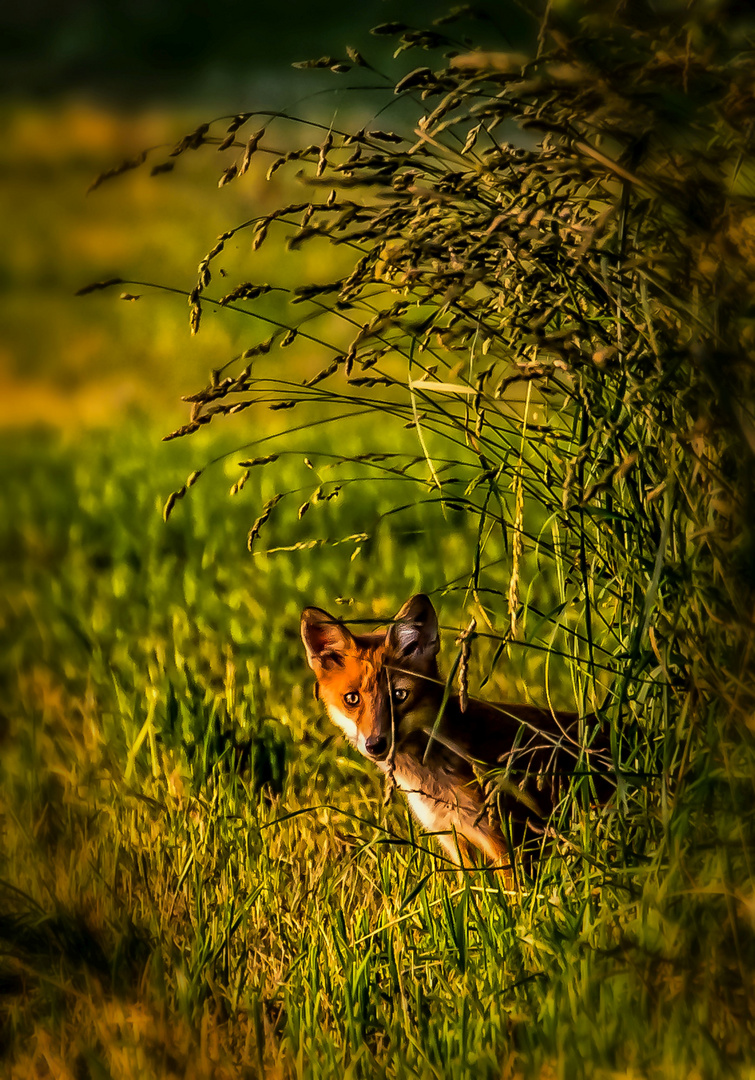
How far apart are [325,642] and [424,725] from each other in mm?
377

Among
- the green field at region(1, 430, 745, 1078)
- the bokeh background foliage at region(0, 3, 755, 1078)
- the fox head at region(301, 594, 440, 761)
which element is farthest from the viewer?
the fox head at region(301, 594, 440, 761)

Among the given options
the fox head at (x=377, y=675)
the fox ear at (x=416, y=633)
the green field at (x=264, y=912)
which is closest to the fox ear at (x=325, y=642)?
the fox head at (x=377, y=675)

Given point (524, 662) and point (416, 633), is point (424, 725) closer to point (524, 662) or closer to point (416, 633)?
point (416, 633)

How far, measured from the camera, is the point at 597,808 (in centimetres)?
268

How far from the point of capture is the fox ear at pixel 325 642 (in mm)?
3602

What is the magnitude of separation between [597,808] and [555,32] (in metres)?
1.53

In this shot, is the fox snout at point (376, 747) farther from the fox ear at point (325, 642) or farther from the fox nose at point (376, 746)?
the fox ear at point (325, 642)

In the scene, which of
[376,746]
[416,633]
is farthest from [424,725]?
[416,633]

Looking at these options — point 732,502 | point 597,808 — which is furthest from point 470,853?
point 732,502

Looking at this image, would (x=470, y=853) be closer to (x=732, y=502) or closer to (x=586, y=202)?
(x=732, y=502)

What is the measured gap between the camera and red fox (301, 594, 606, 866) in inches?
129

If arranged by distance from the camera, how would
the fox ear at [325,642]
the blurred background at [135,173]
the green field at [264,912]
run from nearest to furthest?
1. the green field at [264,912]
2. the fox ear at [325,642]
3. the blurred background at [135,173]

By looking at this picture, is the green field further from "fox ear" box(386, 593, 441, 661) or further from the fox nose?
"fox ear" box(386, 593, 441, 661)

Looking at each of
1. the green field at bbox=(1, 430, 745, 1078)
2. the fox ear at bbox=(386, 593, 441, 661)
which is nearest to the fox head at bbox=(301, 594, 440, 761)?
the fox ear at bbox=(386, 593, 441, 661)
